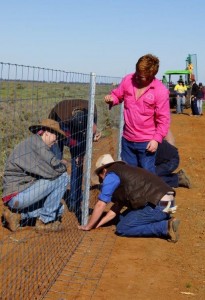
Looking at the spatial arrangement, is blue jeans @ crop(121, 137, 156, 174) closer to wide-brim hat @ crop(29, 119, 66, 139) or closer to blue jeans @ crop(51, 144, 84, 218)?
blue jeans @ crop(51, 144, 84, 218)

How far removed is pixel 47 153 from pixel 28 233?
1.03 metres

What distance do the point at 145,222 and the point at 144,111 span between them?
127 centimetres

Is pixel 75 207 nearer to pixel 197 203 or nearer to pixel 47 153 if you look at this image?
pixel 47 153

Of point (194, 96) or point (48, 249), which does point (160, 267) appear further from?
point (194, 96)

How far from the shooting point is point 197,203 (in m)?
7.69

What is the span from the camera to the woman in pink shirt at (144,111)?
5.77 metres

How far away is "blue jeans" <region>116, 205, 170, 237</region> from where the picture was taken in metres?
5.73

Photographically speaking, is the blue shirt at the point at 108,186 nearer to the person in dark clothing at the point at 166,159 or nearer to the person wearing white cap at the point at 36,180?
the person wearing white cap at the point at 36,180

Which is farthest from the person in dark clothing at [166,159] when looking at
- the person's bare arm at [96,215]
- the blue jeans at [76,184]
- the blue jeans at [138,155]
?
the person's bare arm at [96,215]

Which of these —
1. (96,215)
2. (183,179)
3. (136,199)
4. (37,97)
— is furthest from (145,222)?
(183,179)

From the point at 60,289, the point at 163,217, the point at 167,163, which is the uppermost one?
the point at 167,163

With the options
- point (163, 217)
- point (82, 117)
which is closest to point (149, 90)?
point (82, 117)

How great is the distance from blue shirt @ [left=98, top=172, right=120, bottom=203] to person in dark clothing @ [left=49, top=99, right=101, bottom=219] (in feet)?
2.40

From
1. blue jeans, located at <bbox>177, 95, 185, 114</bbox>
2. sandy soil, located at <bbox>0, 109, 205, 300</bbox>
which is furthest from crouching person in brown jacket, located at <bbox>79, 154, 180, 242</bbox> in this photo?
blue jeans, located at <bbox>177, 95, 185, 114</bbox>
